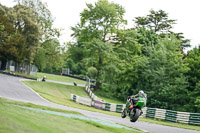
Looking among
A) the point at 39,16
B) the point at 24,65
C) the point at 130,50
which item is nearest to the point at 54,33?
the point at 39,16

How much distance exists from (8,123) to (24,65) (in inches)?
2226

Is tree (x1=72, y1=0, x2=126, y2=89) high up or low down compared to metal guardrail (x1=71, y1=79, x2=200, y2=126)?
up

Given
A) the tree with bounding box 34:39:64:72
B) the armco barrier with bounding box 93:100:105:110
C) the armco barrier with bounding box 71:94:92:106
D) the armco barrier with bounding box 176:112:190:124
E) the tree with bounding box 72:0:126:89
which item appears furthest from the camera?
the tree with bounding box 34:39:64:72

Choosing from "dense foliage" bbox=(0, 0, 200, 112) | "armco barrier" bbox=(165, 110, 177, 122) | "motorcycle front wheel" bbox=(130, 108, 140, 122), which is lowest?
"armco barrier" bbox=(165, 110, 177, 122)

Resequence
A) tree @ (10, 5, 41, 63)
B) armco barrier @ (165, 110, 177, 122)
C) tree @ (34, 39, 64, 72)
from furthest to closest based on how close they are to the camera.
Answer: tree @ (34, 39, 64, 72), tree @ (10, 5, 41, 63), armco barrier @ (165, 110, 177, 122)

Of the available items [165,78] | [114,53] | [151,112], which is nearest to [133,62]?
[114,53]

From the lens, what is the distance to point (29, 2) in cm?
6391

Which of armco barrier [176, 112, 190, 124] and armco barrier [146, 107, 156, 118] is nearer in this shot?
armco barrier [176, 112, 190, 124]

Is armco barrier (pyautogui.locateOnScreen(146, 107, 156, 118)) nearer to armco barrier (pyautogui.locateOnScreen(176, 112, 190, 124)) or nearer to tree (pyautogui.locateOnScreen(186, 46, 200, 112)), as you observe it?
armco barrier (pyautogui.locateOnScreen(176, 112, 190, 124))

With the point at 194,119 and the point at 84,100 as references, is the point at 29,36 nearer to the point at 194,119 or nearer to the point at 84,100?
the point at 84,100

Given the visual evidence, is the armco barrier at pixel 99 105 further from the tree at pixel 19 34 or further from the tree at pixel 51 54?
the tree at pixel 51 54

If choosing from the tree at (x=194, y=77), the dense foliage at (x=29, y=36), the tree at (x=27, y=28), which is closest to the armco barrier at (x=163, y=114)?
the tree at (x=194, y=77)

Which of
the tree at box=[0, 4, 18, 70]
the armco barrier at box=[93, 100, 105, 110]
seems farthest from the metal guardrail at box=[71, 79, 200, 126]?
the tree at box=[0, 4, 18, 70]

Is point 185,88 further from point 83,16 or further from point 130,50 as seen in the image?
point 83,16
